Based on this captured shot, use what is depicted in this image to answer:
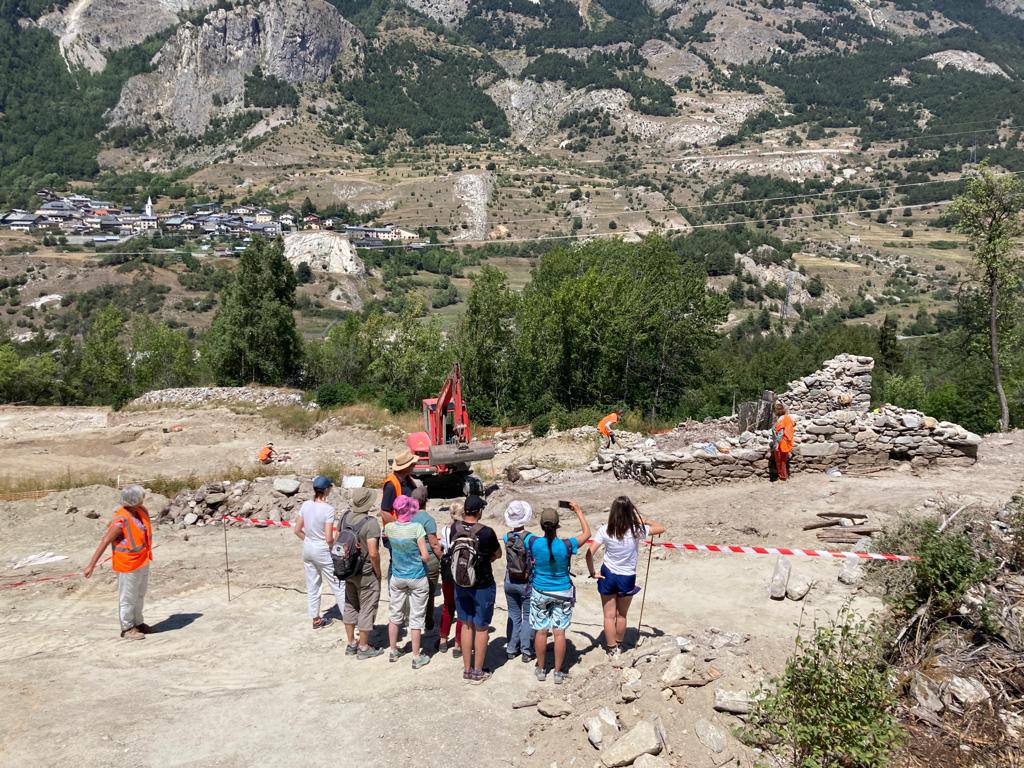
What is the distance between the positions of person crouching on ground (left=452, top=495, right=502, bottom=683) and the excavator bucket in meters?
9.00

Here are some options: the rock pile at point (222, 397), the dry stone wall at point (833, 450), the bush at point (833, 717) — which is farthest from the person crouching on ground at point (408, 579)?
the rock pile at point (222, 397)

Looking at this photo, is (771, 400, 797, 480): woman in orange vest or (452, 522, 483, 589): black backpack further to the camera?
(771, 400, 797, 480): woman in orange vest

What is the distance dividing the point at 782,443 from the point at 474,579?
9.09m

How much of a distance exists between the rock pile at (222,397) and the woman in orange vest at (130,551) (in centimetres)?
2480

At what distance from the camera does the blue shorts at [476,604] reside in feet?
21.5

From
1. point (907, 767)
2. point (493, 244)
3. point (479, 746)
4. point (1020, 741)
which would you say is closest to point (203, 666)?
point (479, 746)

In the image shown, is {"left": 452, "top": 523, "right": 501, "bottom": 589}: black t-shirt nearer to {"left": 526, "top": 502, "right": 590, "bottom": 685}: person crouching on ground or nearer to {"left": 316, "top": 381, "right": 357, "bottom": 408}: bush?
{"left": 526, "top": 502, "right": 590, "bottom": 685}: person crouching on ground

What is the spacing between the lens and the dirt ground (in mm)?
5809

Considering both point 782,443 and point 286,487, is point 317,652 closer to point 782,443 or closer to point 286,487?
point 286,487

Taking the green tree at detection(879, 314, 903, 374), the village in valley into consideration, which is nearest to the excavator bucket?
the green tree at detection(879, 314, 903, 374)

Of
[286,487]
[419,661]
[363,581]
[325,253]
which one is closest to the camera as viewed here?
[419,661]

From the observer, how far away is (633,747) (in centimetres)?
522

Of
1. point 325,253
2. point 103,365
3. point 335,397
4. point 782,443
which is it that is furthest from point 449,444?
point 325,253

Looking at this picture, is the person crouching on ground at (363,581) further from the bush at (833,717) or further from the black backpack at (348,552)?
the bush at (833,717)
